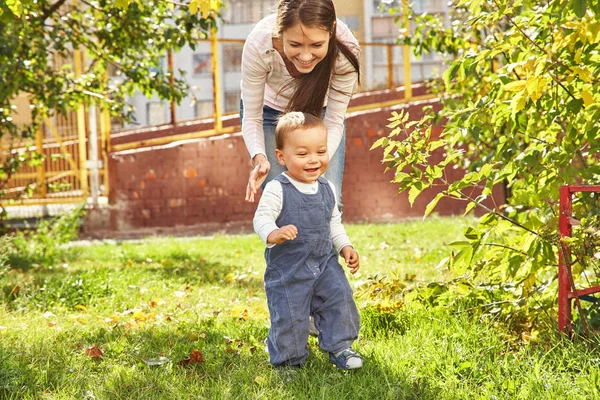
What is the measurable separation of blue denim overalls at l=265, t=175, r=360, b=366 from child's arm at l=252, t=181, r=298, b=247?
33mm

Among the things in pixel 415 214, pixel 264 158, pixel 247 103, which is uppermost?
pixel 247 103

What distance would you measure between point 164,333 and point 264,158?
3.76 ft

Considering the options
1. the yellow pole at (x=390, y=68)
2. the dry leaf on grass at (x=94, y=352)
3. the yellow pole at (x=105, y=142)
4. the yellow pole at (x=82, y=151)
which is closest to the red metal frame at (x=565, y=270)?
the dry leaf on grass at (x=94, y=352)

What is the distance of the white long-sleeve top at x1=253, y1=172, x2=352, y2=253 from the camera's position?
2939mm

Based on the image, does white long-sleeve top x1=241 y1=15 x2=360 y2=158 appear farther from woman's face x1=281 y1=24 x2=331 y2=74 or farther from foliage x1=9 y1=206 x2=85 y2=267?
foliage x1=9 y1=206 x2=85 y2=267

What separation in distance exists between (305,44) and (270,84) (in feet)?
1.43

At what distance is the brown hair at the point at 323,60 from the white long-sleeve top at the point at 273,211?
411 millimetres

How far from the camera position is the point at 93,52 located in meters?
8.23

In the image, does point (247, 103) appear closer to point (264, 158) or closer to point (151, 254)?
point (264, 158)

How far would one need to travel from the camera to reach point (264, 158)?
3.24m

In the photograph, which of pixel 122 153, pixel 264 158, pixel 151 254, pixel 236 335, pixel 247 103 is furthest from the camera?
pixel 122 153

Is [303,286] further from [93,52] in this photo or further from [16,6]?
[93,52]

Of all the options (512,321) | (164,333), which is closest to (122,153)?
(164,333)

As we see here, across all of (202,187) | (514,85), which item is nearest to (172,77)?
(202,187)
